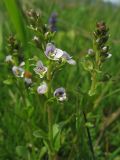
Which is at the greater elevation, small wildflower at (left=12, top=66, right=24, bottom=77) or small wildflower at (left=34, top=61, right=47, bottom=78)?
small wildflower at (left=12, top=66, right=24, bottom=77)

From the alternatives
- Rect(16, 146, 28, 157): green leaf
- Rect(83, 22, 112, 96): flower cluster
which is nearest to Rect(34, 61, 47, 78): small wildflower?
Rect(83, 22, 112, 96): flower cluster

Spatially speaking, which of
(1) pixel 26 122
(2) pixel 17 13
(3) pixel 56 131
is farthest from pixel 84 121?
(2) pixel 17 13

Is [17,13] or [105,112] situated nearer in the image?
[17,13]

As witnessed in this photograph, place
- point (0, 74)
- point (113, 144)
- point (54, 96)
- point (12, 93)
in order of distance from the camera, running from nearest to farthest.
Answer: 1. point (54, 96)
2. point (113, 144)
3. point (12, 93)
4. point (0, 74)

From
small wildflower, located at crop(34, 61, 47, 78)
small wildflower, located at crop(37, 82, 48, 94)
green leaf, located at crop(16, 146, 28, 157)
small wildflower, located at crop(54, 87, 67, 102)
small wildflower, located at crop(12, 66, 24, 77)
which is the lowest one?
green leaf, located at crop(16, 146, 28, 157)

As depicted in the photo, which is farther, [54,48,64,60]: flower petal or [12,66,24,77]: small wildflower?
[12,66,24,77]: small wildflower

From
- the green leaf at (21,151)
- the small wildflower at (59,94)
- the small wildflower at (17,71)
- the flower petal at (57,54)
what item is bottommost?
the green leaf at (21,151)

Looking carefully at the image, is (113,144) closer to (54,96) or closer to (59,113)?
(59,113)

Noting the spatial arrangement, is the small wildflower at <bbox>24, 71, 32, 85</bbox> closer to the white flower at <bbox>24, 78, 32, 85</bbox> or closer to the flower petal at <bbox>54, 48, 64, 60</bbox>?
the white flower at <bbox>24, 78, 32, 85</bbox>

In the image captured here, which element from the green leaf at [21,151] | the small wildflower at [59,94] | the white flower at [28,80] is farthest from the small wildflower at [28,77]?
the green leaf at [21,151]

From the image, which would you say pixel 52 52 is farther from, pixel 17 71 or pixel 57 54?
pixel 17 71

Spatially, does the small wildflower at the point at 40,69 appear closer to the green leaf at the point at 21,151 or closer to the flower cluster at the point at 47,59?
the flower cluster at the point at 47,59
